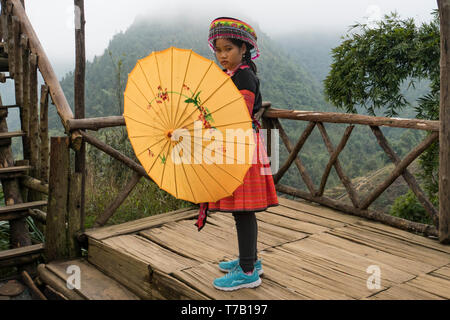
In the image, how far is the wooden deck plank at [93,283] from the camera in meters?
2.90

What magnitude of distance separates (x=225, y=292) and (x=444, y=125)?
192 centimetres

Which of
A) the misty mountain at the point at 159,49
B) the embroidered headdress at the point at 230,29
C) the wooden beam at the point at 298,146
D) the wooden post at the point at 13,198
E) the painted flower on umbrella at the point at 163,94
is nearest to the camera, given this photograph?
the painted flower on umbrella at the point at 163,94

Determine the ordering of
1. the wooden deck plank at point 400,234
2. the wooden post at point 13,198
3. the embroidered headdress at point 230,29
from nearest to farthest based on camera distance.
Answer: the embroidered headdress at point 230,29
the wooden deck plank at point 400,234
the wooden post at point 13,198

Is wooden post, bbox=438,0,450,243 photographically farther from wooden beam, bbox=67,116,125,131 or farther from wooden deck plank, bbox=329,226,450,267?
wooden beam, bbox=67,116,125,131

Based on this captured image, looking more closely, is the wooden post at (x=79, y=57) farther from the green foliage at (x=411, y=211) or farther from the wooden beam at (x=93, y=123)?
the green foliage at (x=411, y=211)

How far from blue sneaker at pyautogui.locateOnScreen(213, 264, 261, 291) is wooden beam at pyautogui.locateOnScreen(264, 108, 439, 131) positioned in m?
1.72

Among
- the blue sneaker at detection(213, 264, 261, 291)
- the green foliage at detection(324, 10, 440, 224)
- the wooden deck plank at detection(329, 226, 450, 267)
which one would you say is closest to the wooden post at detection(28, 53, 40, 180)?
the blue sneaker at detection(213, 264, 261, 291)

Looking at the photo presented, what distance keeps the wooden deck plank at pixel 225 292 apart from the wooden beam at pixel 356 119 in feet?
5.40

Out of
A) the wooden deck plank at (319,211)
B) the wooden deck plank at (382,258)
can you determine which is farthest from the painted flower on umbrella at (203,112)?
the wooden deck plank at (319,211)

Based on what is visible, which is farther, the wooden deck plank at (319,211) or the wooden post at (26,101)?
the wooden post at (26,101)

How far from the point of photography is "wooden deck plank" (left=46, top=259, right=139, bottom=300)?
2.90m

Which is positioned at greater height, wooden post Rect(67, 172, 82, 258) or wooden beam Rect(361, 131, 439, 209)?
wooden beam Rect(361, 131, 439, 209)

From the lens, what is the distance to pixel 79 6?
408 cm

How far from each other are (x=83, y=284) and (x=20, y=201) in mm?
1598
